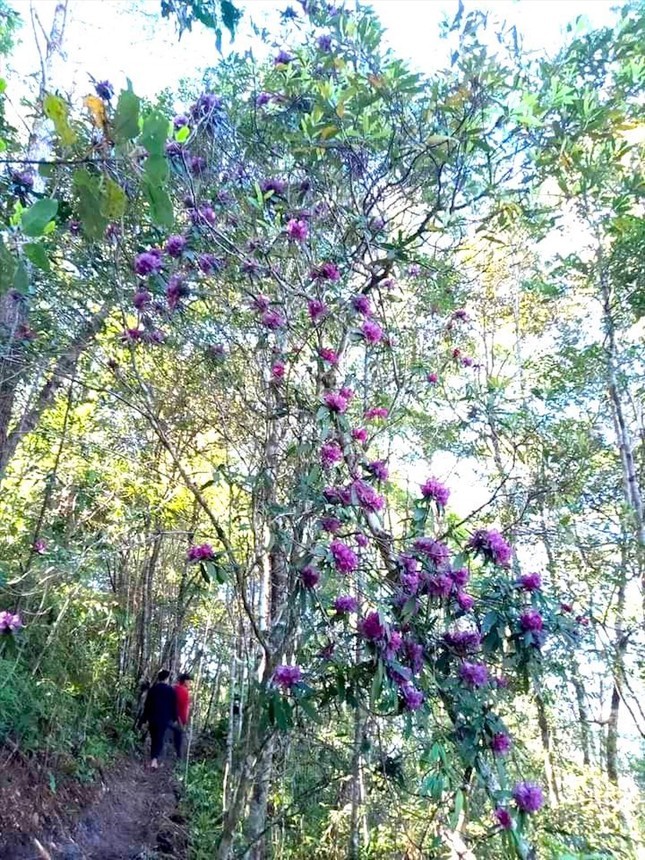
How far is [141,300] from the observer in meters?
2.30

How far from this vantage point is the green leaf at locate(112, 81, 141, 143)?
2.62 ft

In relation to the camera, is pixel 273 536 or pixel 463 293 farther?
pixel 463 293

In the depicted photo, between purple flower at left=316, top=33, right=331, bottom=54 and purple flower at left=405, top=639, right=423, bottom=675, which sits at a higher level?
purple flower at left=316, top=33, right=331, bottom=54

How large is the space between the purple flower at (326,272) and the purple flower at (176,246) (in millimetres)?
551

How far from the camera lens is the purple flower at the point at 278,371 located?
2.32 m

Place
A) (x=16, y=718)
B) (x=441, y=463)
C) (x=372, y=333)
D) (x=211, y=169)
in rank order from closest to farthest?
(x=372, y=333) < (x=211, y=169) < (x=16, y=718) < (x=441, y=463)

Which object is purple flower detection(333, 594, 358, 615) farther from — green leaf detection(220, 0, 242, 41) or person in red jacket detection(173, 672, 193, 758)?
person in red jacket detection(173, 672, 193, 758)

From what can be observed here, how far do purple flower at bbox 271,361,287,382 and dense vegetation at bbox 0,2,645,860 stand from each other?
0.08 meters

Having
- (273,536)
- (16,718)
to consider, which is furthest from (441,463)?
(16,718)

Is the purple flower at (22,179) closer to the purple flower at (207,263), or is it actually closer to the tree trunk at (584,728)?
the purple flower at (207,263)

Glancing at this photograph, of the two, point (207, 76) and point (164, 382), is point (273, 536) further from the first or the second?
point (207, 76)

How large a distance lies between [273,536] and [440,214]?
1626mm

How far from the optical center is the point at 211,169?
8.93ft

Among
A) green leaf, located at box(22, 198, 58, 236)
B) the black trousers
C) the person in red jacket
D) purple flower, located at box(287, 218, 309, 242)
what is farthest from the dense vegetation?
the person in red jacket
